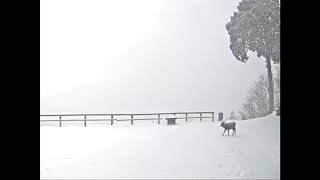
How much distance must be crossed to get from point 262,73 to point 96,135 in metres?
2.01

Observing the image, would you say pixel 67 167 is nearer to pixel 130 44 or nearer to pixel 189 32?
pixel 130 44

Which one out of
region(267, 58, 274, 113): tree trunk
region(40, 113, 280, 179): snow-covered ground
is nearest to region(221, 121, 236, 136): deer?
region(40, 113, 280, 179): snow-covered ground

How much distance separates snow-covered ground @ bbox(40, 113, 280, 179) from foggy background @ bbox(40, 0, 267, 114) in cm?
24

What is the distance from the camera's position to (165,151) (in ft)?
11.3

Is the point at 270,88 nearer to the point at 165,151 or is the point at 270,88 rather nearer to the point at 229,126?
the point at 229,126

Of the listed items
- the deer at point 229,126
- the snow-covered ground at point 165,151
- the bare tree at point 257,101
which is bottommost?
the snow-covered ground at point 165,151

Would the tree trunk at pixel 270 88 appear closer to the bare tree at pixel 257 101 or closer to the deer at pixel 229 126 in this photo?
the bare tree at pixel 257 101

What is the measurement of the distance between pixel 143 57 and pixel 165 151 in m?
1.11

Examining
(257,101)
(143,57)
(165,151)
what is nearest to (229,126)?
(257,101)

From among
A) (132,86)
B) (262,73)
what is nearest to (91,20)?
(132,86)

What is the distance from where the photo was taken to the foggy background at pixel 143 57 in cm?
350

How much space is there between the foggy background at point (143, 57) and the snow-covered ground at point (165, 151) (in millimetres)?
241

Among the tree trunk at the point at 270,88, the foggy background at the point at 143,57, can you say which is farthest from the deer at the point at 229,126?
the tree trunk at the point at 270,88
